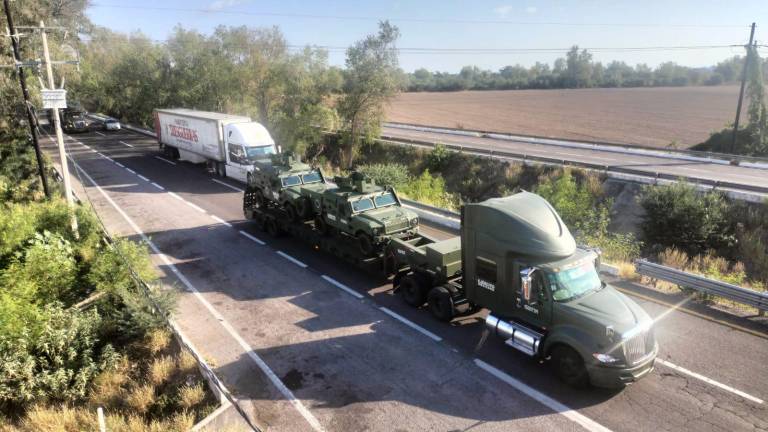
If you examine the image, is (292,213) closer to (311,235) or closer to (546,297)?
(311,235)

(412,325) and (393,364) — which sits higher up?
(412,325)

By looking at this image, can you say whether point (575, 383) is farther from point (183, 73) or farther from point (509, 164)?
point (183, 73)

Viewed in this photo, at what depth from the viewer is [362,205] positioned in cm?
1521

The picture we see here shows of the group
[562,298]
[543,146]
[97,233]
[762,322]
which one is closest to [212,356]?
[562,298]

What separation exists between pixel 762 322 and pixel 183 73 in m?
49.1

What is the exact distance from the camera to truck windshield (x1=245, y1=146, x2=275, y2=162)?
1087 inches

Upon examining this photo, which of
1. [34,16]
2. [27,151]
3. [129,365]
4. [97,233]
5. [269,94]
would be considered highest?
[34,16]

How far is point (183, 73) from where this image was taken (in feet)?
154

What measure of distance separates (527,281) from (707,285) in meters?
6.47

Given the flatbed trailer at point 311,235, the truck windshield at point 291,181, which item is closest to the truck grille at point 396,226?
the flatbed trailer at point 311,235

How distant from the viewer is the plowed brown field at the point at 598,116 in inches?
2103

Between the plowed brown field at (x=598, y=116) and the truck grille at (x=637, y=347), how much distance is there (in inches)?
1306

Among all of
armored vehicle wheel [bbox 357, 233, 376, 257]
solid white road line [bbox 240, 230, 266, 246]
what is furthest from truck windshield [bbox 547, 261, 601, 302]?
solid white road line [bbox 240, 230, 266, 246]

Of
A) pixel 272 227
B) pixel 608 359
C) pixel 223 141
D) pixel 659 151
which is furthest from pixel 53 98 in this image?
pixel 659 151
